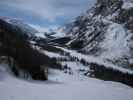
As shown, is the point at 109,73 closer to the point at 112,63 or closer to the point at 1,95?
the point at 112,63

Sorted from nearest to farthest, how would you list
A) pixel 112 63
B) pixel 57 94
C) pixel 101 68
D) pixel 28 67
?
pixel 57 94 < pixel 28 67 < pixel 101 68 < pixel 112 63

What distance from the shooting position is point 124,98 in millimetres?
18781

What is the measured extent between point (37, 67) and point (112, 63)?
165252 millimetres

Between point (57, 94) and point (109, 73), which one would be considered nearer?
point (57, 94)

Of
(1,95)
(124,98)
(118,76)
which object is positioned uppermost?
(1,95)

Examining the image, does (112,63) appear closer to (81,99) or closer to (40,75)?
(40,75)

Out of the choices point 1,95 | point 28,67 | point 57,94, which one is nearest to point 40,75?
point 28,67

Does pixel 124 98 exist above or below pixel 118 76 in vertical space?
above

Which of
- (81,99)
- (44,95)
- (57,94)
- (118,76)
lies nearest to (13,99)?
(44,95)

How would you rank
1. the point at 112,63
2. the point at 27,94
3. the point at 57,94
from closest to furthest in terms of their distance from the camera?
the point at 27,94, the point at 57,94, the point at 112,63

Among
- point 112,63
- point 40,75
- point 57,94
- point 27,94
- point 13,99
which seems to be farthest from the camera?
point 112,63

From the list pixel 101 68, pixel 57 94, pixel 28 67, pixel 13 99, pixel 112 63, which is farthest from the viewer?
pixel 112 63

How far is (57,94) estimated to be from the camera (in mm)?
17000

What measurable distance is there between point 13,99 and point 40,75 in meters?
20.1
